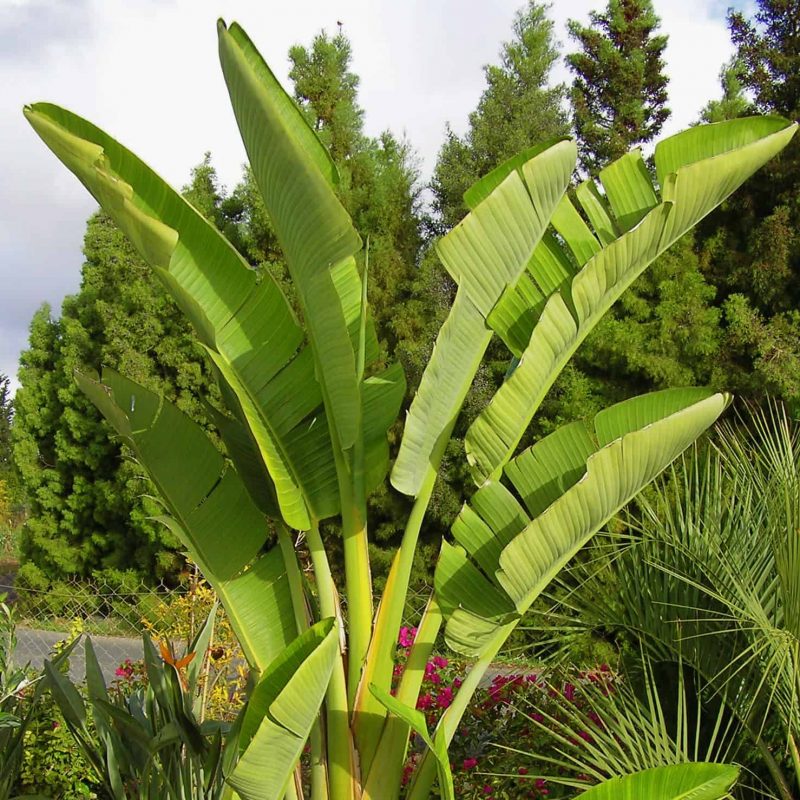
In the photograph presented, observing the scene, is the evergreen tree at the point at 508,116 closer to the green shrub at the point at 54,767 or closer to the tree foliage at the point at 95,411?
the tree foliage at the point at 95,411

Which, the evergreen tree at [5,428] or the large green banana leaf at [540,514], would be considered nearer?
the large green banana leaf at [540,514]

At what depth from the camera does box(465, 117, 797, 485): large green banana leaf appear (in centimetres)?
216

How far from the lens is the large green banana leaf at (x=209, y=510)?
237 centimetres

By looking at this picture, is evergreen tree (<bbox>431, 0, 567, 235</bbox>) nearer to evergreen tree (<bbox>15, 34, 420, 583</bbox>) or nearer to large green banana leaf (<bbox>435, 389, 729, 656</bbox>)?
evergreen tree (<bbox>15, 34, 420, 583</bbox>)

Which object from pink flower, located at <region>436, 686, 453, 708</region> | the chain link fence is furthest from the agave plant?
the chain link fence

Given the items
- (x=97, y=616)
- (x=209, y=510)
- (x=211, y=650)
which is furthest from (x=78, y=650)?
(x=209, y=510)

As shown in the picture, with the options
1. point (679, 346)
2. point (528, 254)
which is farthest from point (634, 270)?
point (679, 346)

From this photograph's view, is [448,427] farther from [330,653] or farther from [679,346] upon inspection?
[679,346]

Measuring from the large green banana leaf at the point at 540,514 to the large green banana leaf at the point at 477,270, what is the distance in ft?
0.70

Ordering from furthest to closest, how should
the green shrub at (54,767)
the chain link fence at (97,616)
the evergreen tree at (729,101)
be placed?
1. the evergreen tree at (729,101)
2. the chain link fence at (97,616)
3. the green shrub at (54,767)

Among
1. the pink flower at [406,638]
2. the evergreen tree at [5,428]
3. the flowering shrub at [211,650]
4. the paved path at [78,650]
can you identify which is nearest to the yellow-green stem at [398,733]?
the flowering shrub at [211,650]

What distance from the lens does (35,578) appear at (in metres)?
11.0

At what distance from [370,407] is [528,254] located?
655mm

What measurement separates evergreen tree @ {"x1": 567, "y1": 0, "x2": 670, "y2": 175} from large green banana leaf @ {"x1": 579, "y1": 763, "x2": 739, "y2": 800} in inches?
301
